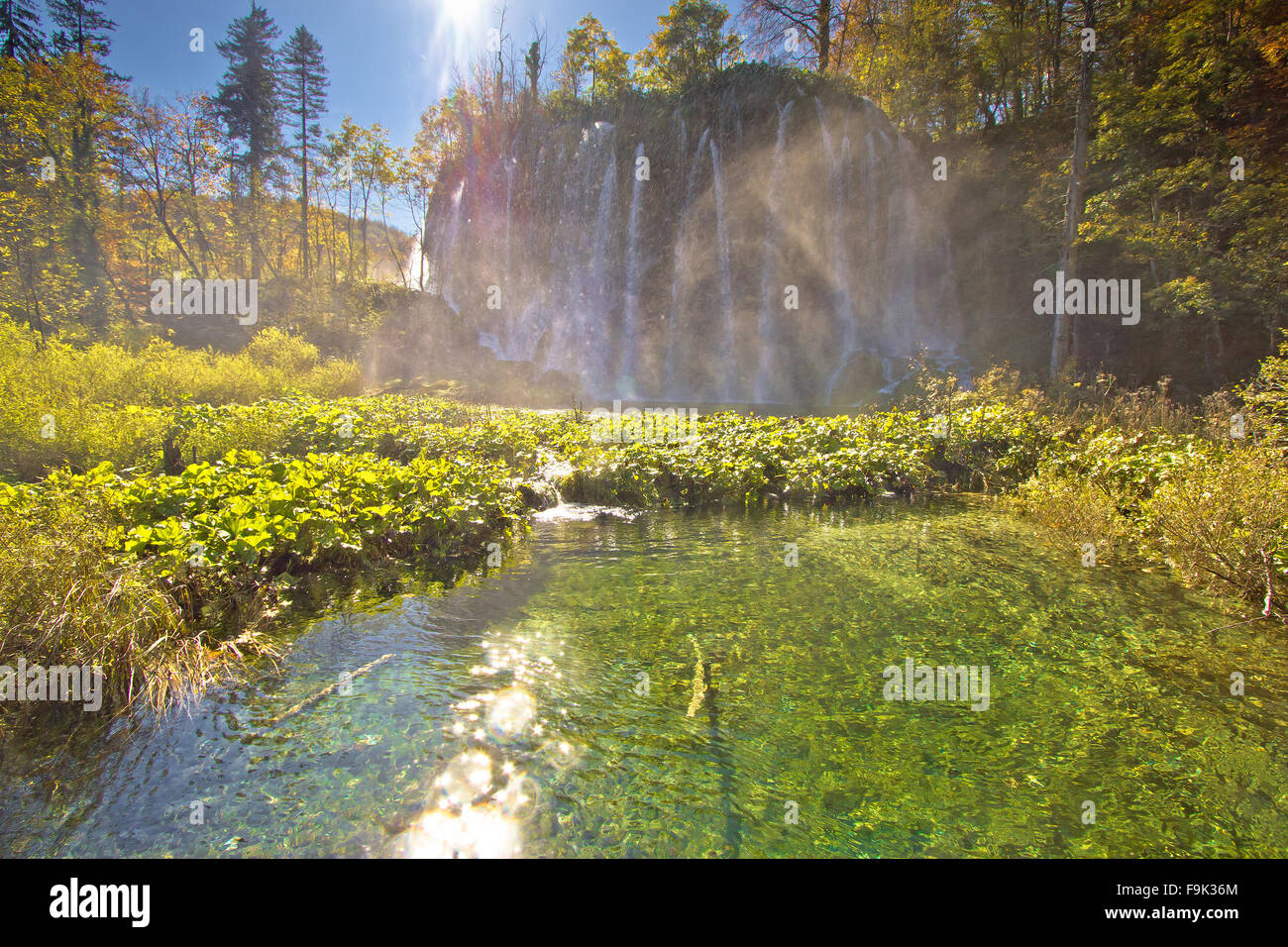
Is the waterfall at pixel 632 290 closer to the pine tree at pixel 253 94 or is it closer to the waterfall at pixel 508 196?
the waterfall at pixel 508 196

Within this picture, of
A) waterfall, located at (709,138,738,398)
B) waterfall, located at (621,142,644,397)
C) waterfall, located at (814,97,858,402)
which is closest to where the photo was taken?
waterfall, located at (814,97,858,402)

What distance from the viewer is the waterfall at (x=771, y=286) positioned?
26.0 meters

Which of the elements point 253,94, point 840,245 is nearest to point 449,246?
point 253,94

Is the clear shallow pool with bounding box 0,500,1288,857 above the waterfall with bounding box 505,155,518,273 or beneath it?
beneath

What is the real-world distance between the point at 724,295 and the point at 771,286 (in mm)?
2147

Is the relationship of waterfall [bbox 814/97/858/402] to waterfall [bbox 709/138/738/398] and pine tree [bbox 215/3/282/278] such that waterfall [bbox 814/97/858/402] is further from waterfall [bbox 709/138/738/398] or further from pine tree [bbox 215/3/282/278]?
pine tree [bbox 215/3/282/278]

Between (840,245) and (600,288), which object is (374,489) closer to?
(840,245)

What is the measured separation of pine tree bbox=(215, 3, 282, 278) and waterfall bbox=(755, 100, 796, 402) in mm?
33860

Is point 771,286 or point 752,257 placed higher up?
point 752,257

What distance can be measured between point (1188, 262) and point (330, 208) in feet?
178

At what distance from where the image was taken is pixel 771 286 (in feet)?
86.8

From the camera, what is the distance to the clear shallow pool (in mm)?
2709

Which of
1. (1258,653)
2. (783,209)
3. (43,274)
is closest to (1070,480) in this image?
(1258,653)

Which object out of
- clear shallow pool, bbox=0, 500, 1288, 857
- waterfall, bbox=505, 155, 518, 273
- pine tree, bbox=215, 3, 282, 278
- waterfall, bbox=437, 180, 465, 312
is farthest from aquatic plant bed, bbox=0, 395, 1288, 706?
pine tree, bbox=215, 3, 282, 278
